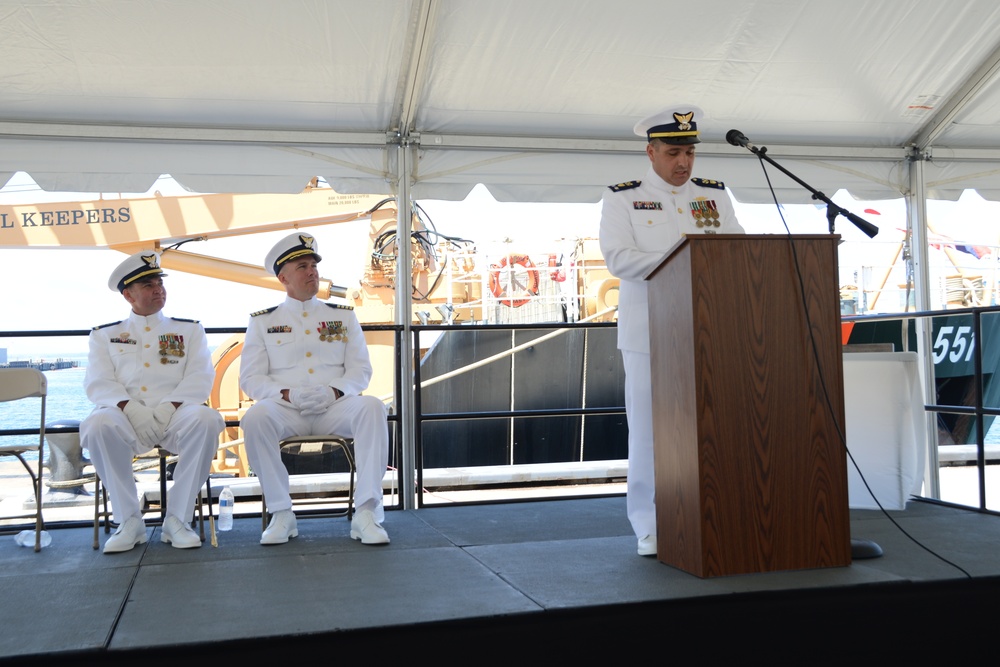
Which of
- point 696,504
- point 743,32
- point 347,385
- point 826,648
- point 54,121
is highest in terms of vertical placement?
point 743,32

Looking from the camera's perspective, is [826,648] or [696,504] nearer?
→ [826,648]

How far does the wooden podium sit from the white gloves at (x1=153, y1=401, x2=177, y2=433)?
217 cm

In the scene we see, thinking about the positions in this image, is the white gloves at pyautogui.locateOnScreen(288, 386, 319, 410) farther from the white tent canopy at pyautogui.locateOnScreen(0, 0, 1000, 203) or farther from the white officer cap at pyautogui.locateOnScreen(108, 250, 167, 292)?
the white tent canopy at pyautogui.locateOnScreen(0, 0, 1000, 203)

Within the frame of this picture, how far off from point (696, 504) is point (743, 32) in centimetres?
282

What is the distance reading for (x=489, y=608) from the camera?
220 centimetres

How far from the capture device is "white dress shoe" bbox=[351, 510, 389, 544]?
3.49 metres

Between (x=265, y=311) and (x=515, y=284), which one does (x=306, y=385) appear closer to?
(x=265, y=311)

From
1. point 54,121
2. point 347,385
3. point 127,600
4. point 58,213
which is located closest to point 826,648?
point 127,600

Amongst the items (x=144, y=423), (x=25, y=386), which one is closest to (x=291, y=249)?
(x=144, y=423)

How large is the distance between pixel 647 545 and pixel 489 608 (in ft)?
3.00

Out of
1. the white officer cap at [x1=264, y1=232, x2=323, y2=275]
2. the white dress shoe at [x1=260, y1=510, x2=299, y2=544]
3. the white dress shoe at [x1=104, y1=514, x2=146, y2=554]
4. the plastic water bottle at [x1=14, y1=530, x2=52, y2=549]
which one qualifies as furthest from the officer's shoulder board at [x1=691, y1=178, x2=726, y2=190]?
the plastic water bottle at [x1=14, y1=530, x2=52, y2=549]

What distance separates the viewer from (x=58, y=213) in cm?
912

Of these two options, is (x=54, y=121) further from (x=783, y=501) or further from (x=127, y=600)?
(x=783, y=501)

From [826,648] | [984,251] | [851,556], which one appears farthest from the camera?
[984,251]
